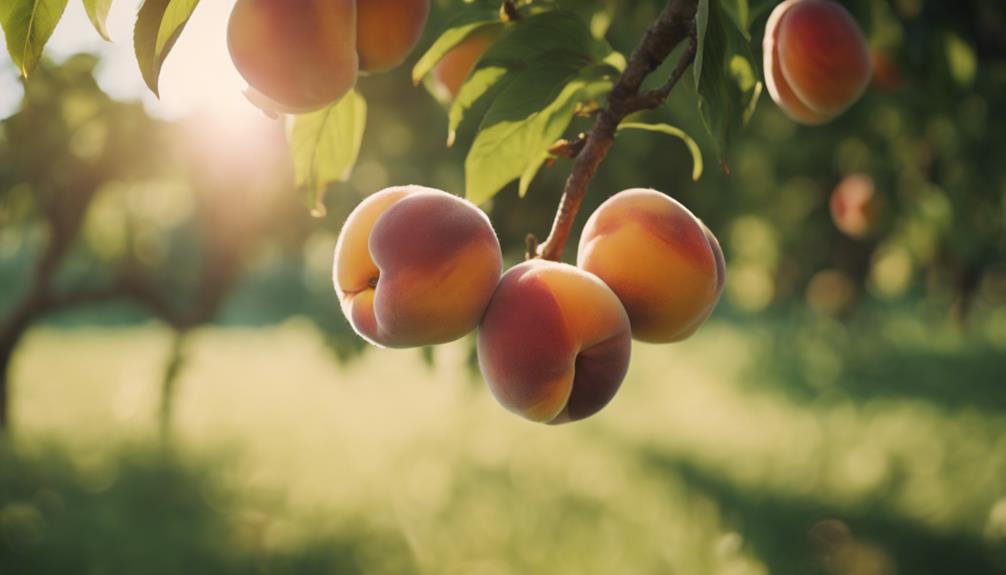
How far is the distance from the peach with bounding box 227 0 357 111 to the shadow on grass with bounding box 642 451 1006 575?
3.23 metres

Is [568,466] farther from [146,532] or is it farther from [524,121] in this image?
[524,121]

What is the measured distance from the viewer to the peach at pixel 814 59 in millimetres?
1021

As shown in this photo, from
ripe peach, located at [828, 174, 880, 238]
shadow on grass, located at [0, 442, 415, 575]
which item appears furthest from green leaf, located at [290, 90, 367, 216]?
shadow on grass, located at [0, 442, 415, 575]

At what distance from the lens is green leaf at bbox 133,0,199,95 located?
0.70 meters

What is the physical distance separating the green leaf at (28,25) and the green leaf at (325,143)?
0.26 metres

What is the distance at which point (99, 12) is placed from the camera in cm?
79

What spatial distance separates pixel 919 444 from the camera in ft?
17.1

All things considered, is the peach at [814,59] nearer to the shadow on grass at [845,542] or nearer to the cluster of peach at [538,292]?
the cluster of peach at [538,292]

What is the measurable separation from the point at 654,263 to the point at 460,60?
430 mm

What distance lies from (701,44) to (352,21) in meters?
0.30

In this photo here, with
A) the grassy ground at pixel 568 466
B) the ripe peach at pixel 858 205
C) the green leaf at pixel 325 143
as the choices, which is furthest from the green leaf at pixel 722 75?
the ripe peach at pixel 858 205

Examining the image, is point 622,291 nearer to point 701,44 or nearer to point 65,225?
point 701,44

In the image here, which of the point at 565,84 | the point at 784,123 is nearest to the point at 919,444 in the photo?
the point at 784,123

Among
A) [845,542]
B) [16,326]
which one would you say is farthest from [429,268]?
[845,542]
